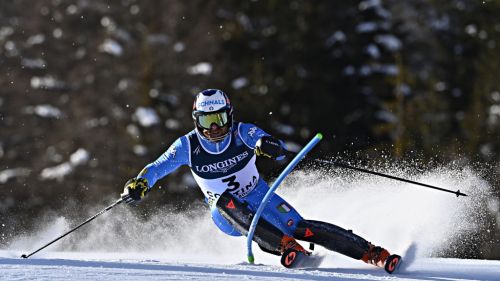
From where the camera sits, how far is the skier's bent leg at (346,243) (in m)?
8.29

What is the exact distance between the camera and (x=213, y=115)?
28.7ft

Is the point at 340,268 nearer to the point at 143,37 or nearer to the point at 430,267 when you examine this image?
the point at 430,267

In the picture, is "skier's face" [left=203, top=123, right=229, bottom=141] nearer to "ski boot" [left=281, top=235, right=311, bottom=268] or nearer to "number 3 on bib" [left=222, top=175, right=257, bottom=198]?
"number 3 on bib" [left=222, top=175, right=257, bottom=198]

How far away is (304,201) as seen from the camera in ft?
38.4

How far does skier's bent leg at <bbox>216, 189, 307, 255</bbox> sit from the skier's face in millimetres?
496

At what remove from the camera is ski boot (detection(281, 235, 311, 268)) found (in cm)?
812

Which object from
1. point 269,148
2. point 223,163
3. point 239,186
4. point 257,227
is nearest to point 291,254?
point 257,227

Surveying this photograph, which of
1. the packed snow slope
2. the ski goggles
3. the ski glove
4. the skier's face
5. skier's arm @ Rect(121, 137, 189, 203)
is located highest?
the ski goggles

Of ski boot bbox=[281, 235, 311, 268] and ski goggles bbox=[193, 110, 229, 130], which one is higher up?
ski goggles bbox=[193, 110, 229, 130]

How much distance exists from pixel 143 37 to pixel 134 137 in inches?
113

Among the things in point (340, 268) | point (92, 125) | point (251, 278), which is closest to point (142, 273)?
point (251, 278)

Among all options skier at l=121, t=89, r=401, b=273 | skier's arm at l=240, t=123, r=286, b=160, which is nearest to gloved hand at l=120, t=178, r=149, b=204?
skier at l=121, t=89, r=401, b=273

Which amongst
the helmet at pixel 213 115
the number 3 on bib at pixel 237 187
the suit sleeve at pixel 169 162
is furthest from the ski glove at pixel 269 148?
the suit sleeve at pixel 169 162

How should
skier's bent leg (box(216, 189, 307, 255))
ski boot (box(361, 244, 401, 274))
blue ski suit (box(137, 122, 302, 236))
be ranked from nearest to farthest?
ski boot (box(361, 244, 401, 274))
skier's bent leg (box(216, 189, 307, 255))
blue ski suit (box(137, 122, 302, 236))
